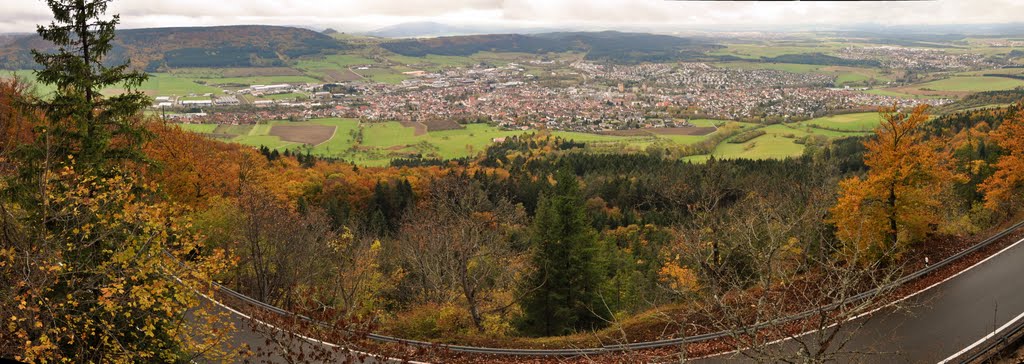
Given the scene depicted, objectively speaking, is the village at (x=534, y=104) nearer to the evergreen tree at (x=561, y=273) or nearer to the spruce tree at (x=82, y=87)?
the evergreen tree at (x=561, y=273)

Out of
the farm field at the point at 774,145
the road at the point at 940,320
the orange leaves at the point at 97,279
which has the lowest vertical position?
the farm field at the point at 774,145

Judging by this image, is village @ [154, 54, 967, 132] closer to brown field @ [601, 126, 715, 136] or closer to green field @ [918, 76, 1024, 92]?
brown field @ [601, 126, 715, 136]

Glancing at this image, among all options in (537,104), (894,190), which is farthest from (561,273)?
(537,104)

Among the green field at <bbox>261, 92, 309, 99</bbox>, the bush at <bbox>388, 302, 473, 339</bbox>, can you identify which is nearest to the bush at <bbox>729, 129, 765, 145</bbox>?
the bush at <bbox>388, 302, 473, 339</bbox>

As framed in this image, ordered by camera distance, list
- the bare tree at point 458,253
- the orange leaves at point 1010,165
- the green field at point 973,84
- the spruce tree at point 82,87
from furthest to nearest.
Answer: the green field at point 973,84 < the orange leaves at point 1010,165 < the bare tree at point 458,253 < the spruce tree at point 82,87

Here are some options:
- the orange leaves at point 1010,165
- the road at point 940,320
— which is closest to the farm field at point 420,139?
the orange leaves at point 1010,165

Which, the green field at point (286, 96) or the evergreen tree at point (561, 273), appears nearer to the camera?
the evergreen tree at point (561, 273)

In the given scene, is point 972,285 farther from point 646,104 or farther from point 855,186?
point 646,104
